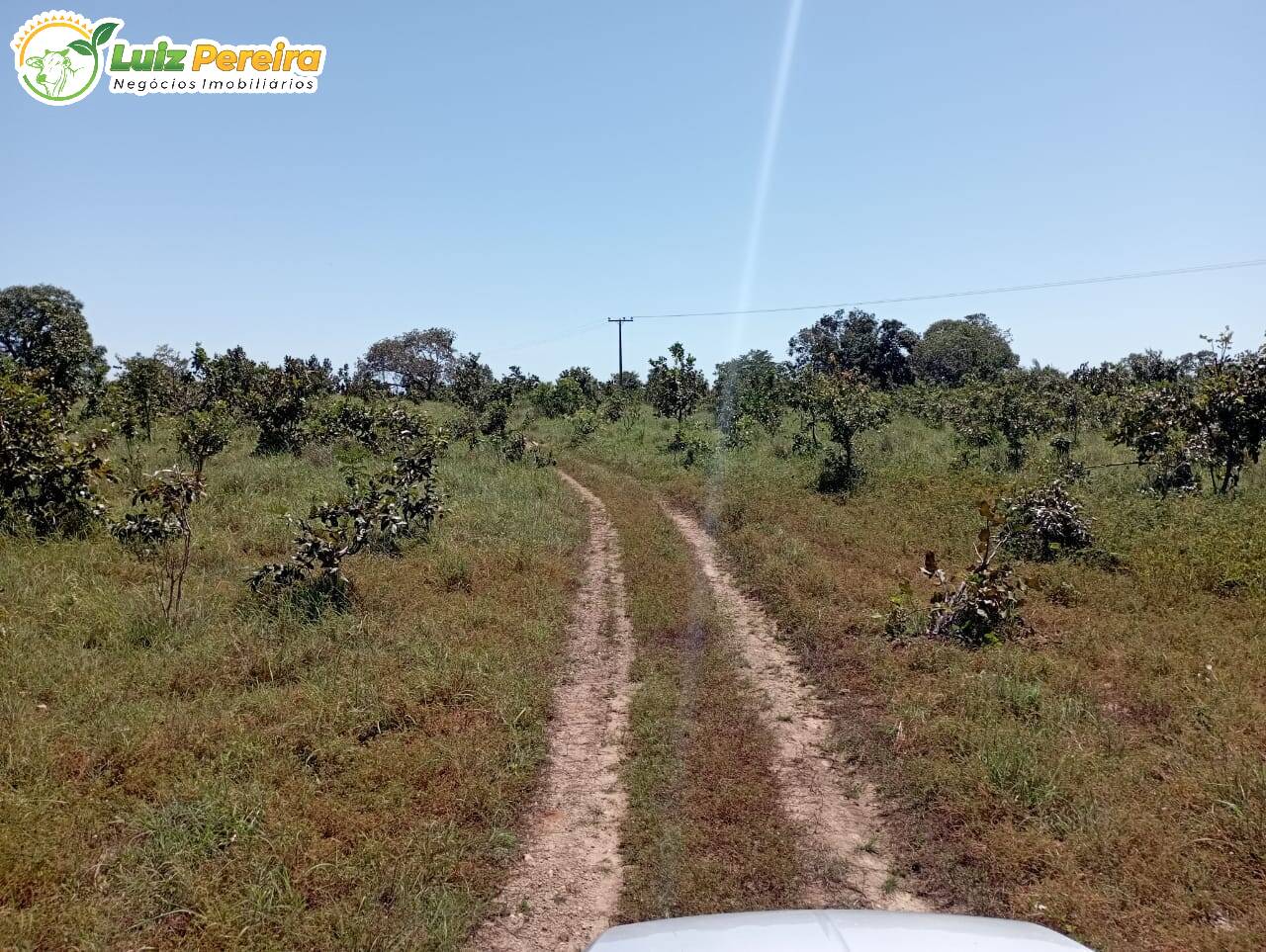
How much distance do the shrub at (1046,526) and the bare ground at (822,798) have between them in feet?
18.2

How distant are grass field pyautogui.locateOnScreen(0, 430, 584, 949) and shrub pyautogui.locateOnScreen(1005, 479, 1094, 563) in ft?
25.5

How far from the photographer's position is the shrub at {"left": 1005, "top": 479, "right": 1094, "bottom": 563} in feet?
36.4

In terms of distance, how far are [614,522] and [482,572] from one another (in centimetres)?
532

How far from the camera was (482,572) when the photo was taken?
10.5 metres

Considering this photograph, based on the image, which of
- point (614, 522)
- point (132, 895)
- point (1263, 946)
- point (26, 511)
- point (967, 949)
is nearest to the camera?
point (967, 949)

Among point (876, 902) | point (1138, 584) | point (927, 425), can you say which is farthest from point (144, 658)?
point (927, 425)

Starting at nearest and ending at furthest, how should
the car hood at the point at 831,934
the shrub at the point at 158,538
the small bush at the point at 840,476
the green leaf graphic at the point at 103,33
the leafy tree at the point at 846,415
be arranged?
the car hood at the point at 831,934
the shrub at the point at 158,538
the green leaf graphic at the point at 103,33
the small bush at the point at 840,476
the leafy tree at the point at 846,415

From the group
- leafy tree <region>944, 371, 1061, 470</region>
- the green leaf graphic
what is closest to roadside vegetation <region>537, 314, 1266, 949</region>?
leafy tree <region>944, 371, 1061, 470</region>

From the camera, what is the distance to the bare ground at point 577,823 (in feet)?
13.4

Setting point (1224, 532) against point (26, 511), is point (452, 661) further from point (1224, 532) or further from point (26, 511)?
point (1224, 532)

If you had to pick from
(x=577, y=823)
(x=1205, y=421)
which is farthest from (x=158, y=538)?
(x=1205, y=421)

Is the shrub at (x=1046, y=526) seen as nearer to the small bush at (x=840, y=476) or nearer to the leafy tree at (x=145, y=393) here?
the small bush at (x=840, y=476)

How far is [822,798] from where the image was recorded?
5.37 metres

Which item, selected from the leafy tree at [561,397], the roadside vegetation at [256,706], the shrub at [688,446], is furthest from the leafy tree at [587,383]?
the roadside vegetation at [256,706]
